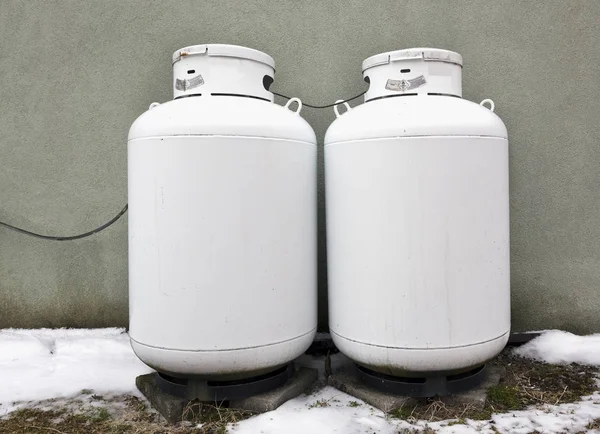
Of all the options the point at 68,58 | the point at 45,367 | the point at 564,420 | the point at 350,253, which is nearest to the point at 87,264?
the point at 45,367

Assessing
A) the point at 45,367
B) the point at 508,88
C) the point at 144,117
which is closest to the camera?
the point at 144,117

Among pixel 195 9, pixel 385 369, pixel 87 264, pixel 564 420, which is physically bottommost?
pixel 564 420

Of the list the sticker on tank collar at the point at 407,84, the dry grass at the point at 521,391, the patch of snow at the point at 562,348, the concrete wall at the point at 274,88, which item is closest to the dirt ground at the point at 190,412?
the dry grass at the point at 521,391

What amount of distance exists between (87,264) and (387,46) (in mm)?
2035

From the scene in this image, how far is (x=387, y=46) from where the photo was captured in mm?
2738

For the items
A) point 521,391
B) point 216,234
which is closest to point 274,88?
point 216,234

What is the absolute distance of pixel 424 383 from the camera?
2023mm

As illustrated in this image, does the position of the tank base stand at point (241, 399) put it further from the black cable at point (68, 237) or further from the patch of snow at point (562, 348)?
the patch of snow at point (562, 348)

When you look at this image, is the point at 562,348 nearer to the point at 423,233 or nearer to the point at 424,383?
the point at 424,383

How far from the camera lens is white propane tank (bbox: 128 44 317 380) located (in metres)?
1.90

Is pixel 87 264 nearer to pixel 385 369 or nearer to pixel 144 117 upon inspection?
pixel 144 117

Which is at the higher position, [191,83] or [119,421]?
[191,83]

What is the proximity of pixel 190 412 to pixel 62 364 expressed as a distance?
3.00 ft

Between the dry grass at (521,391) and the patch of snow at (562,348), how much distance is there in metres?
0.07
